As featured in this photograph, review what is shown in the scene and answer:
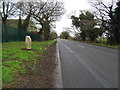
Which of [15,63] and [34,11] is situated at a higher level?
[34,11]

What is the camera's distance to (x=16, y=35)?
25953 mm

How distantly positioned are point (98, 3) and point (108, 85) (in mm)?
29993

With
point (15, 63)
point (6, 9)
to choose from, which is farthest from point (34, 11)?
point (15, 63)

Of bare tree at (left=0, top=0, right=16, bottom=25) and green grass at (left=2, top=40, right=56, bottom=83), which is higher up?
bare tree at (left=0, top=0, right=16, bottom=25)

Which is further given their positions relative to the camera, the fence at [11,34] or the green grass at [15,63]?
the fence at [11,34]

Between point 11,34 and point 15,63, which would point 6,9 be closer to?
point 11,34

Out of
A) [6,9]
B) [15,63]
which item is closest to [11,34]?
[6,9]

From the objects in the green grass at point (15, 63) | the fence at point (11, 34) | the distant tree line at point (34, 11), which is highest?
the distant tree line at point (34, 11)

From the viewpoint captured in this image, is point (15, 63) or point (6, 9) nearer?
point (15, 63)

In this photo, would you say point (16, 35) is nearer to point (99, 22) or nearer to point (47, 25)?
point (47, 25)

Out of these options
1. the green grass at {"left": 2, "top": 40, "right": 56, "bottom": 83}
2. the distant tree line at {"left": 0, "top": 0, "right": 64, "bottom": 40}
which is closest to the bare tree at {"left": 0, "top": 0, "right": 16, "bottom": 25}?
the distant tree line at {"left": 0, "top": 0, "right": 64, "bottom": 40}

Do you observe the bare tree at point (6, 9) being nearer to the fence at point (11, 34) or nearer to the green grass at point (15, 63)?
the fence at point (11, 34)

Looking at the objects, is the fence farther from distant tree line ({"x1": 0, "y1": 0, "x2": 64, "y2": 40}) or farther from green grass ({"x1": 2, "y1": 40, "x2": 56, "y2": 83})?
green grass ({"x1": 2, "y1": 40, "x2": 56, "y2": 83})

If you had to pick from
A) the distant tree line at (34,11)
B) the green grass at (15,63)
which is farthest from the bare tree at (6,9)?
the green grass at (15,63)
